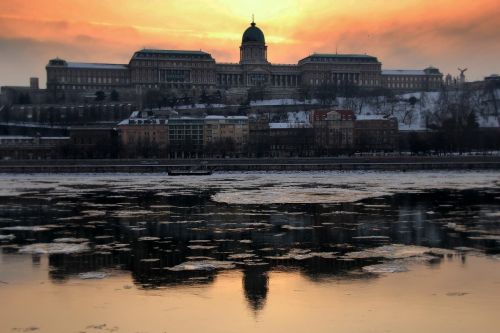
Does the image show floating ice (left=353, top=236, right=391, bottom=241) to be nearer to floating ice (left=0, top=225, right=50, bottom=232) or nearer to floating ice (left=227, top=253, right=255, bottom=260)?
floating ice (left=227, top=253, right=255, bottom=260)

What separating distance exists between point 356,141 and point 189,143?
62.6 feet

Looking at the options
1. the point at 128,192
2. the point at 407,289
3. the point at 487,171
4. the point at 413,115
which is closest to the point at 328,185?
the point at 128,192

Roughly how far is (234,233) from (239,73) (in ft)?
342

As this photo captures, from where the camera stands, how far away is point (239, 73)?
400 ft

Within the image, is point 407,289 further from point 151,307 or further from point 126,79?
point 126,79

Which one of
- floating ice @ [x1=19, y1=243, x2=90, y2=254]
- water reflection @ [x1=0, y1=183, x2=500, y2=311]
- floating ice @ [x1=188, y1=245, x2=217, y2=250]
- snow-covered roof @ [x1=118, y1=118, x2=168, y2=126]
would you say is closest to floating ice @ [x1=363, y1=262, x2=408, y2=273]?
water reflection @ [x1=0, y1=183, x2=500, y2=311]

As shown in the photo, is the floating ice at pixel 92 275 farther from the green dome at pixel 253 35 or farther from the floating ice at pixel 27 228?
the green dome at pixel 253 35

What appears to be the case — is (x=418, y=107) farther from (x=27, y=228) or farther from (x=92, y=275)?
(x=92, y=275)

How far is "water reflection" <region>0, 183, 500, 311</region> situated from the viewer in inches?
568

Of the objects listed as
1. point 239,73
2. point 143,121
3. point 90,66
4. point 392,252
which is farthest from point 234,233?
point 239,73

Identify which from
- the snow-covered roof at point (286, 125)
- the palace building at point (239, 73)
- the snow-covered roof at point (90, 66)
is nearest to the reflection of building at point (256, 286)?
the snow-covered roof at point (286, 125)

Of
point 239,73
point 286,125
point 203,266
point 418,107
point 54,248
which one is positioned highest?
point 239,73

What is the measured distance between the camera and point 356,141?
77562 millimetres

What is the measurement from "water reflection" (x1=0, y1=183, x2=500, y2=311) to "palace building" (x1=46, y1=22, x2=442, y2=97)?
86780 millimetres
